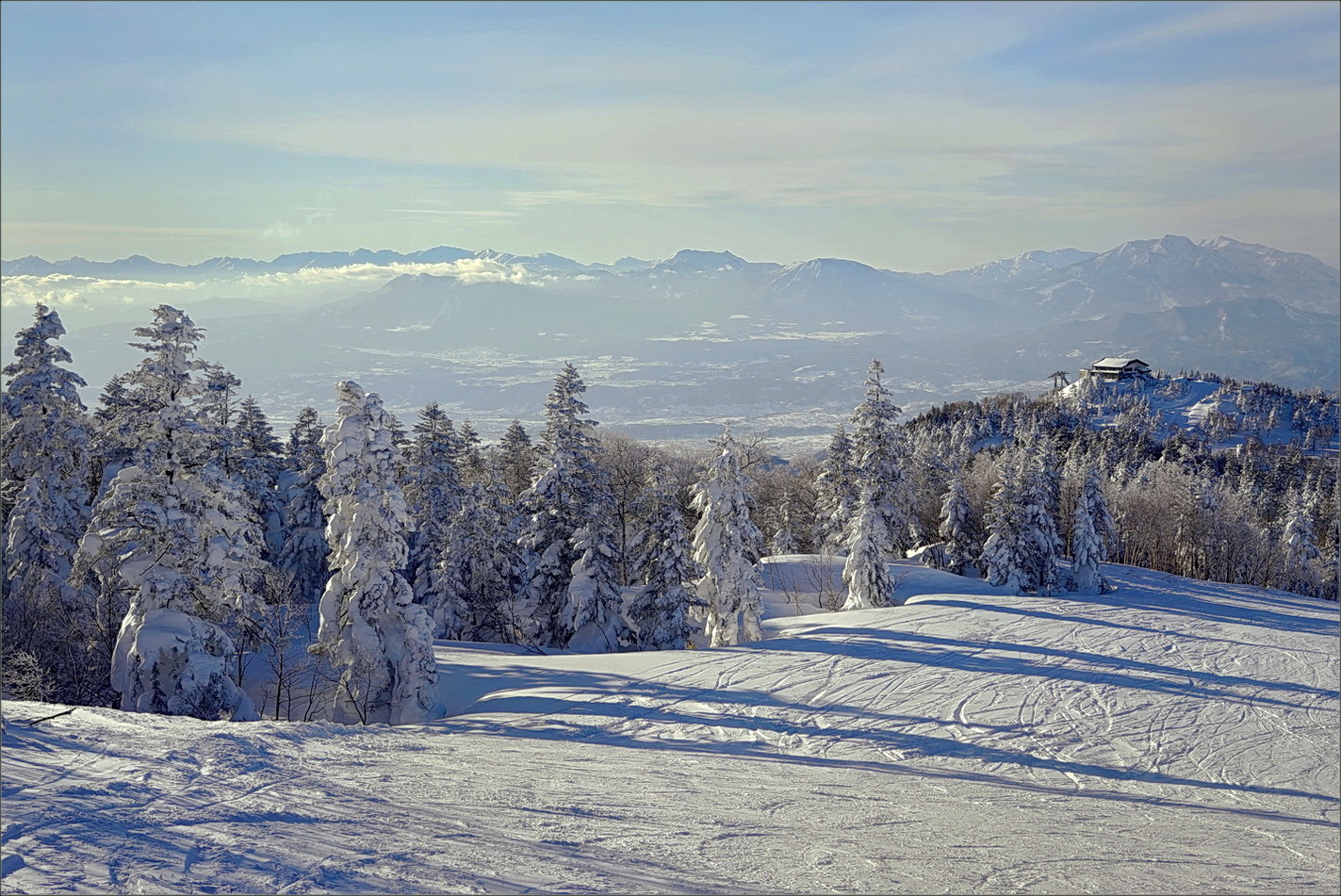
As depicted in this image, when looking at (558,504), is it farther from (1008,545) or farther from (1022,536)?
(1022,536)

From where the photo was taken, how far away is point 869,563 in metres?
37.6

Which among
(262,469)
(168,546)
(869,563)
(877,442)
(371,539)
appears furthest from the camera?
(877,442)

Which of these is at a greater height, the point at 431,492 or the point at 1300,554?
the point at 431,492

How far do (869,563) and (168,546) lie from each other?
28594 mm

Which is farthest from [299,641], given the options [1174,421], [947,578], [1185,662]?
[1174,421]

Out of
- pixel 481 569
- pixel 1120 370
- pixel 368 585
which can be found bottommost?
pixel 481 569

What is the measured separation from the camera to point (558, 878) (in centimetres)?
936

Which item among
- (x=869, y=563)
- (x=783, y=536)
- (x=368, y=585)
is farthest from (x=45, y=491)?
(x=783, y=536)

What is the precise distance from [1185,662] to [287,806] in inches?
1092

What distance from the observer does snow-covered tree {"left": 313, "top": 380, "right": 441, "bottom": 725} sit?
76.7 ft

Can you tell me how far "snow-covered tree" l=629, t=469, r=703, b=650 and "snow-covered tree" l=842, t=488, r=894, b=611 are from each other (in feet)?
29.1

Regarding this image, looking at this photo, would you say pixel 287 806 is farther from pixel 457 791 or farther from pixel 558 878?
pixel 558 878

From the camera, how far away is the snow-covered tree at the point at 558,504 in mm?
34312

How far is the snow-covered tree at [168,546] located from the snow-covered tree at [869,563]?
26373mm
